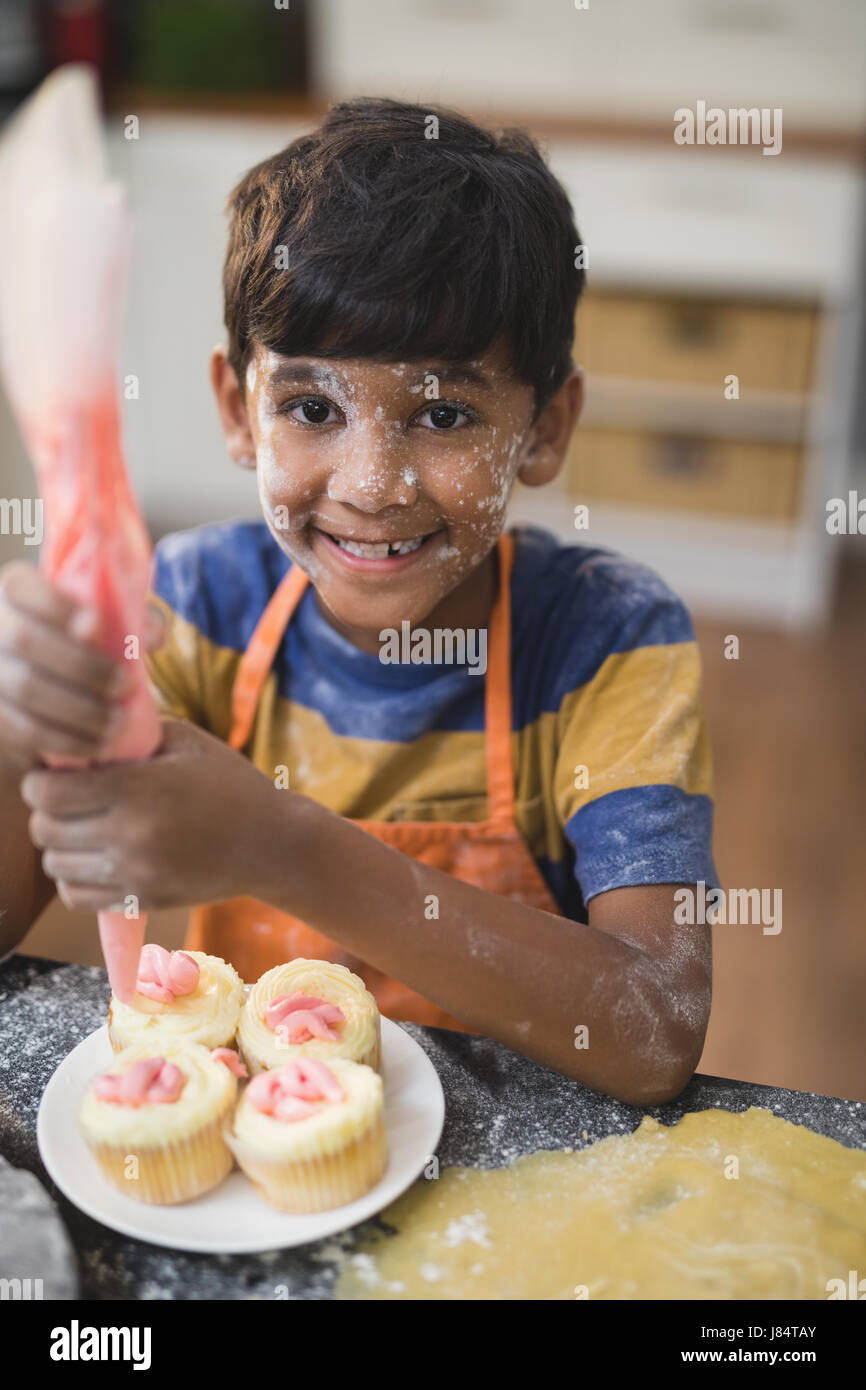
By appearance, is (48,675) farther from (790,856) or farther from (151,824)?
(790,856)

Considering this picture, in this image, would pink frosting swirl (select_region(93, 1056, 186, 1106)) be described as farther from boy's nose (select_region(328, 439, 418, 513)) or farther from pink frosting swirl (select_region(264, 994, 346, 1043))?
boy's nose (select_region(328, 439, 418, 513))

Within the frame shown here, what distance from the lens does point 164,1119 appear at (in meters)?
0.70

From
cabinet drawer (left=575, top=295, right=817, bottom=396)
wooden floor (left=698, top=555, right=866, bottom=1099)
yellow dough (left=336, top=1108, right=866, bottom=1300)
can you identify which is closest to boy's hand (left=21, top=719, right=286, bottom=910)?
yellow dough (left=336, top=1108, right=866, bottom=1300)

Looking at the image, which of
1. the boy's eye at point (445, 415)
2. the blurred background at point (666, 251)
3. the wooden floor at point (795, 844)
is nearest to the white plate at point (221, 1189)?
the boy's eye at point (445, 415)

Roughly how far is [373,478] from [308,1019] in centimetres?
35

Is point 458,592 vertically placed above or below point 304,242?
below

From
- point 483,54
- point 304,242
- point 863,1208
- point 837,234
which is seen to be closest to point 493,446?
point 304,242

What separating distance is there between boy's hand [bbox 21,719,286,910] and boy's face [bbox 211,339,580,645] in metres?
0.26

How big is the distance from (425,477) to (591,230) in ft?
7.26

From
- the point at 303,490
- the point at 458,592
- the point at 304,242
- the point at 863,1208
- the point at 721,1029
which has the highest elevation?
the point at 304,242

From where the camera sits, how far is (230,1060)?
774 mm

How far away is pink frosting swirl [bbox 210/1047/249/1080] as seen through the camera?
2.51 ft

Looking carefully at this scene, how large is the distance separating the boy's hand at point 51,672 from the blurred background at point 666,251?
191cm

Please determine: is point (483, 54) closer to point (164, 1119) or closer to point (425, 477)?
point (425, 477)
